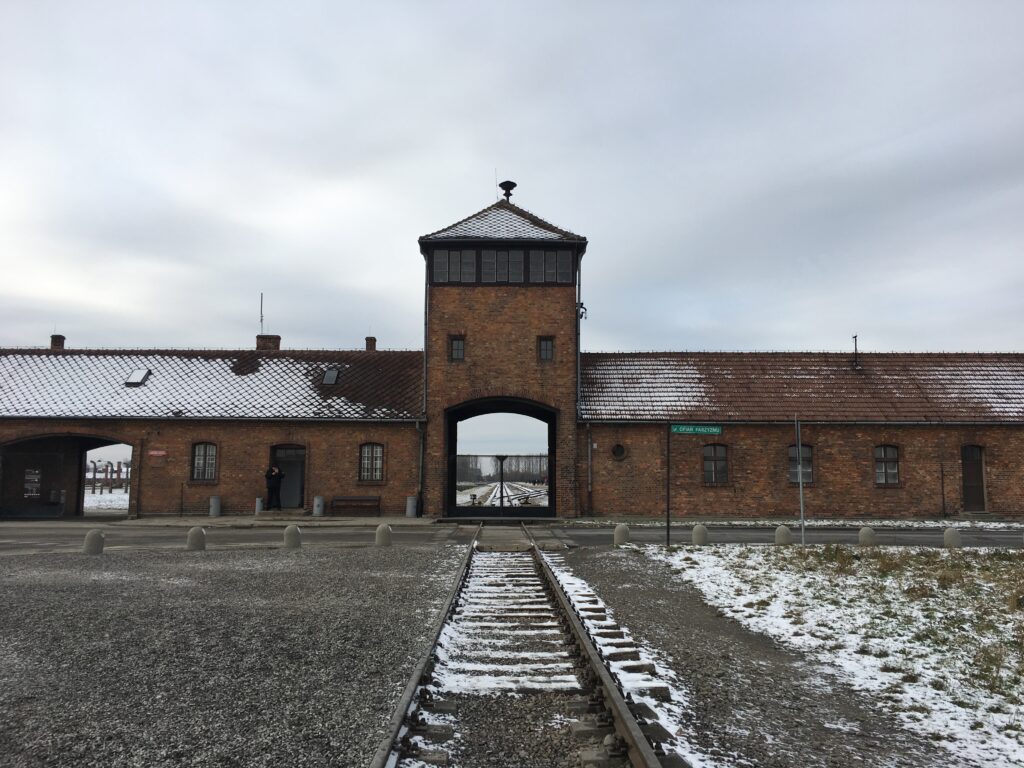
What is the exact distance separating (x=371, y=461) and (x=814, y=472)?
1547 centimetres

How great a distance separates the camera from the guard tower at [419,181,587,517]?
25.4 metres

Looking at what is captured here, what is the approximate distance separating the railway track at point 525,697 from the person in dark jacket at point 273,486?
57.7 ft

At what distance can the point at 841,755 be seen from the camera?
462 cm

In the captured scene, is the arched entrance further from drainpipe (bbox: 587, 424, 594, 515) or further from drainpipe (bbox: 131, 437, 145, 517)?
drainpipe (bbox: 131, 437, 145, 517)

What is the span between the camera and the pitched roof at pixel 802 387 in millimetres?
26094

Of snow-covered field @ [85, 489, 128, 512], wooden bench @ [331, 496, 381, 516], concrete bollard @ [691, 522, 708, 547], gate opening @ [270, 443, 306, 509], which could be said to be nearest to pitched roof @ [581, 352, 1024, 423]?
wooden bench @ [331, 496, 381, 516]

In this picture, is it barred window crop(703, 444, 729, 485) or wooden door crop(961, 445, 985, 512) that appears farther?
wooden door crop(961, 445, 985, 512)

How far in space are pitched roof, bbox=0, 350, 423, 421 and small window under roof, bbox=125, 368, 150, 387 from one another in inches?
5.8

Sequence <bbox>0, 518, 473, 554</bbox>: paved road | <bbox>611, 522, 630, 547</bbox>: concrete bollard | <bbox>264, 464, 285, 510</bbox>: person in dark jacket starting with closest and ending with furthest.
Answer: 1. <bbox>611, 522, 630, 547</bbox>: concrete bollard
2. <bbox>0, 518, 473, 554</bbox>: paved road
3. <bbox>264, 464, 285, 510</bbox>: person in dark jacket

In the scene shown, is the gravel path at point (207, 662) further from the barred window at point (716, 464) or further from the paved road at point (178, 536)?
the barred window at point (716, 464)

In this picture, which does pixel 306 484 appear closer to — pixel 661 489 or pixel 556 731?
pixel 661 489

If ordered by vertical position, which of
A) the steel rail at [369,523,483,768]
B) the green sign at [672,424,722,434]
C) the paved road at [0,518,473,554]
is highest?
the green sign at [672,424,722,434]

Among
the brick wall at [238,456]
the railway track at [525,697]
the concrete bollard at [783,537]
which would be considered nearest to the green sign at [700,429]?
the concrete bollard at [783,537]

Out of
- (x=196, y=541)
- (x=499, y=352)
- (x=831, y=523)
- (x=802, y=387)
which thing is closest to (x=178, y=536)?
(x=196, y=541)
